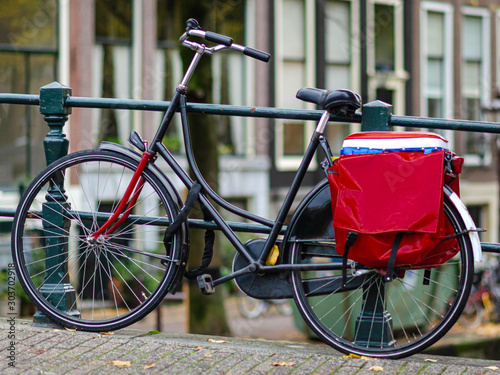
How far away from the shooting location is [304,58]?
1848 cm

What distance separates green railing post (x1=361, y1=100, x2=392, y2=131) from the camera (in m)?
3.96

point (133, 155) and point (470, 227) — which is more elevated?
point (133, 155)

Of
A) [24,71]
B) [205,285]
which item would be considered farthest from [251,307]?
[205,285]

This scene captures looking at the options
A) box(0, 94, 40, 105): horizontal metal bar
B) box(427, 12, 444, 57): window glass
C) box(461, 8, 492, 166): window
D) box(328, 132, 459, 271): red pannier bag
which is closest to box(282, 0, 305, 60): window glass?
box(427, 12, 444, 57): window glass

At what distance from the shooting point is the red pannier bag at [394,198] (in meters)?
3.48

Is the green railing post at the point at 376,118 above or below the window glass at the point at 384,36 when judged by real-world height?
below

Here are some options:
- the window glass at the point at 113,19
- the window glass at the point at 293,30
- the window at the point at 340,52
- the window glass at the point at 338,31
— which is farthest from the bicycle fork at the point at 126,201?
the window glass at the point at 338,31

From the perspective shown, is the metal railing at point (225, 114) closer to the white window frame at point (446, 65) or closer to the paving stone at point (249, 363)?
the paving stone at point (249, 363)

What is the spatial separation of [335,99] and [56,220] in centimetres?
154

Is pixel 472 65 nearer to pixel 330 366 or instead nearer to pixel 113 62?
pixel 113 62

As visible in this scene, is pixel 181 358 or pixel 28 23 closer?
pixel 181 358

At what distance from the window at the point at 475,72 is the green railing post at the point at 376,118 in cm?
1794

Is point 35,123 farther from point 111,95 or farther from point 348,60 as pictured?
point 348,60

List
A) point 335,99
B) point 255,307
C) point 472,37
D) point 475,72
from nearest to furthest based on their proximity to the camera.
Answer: point 335,99
point 255,307
point 472,37
point 475,72
